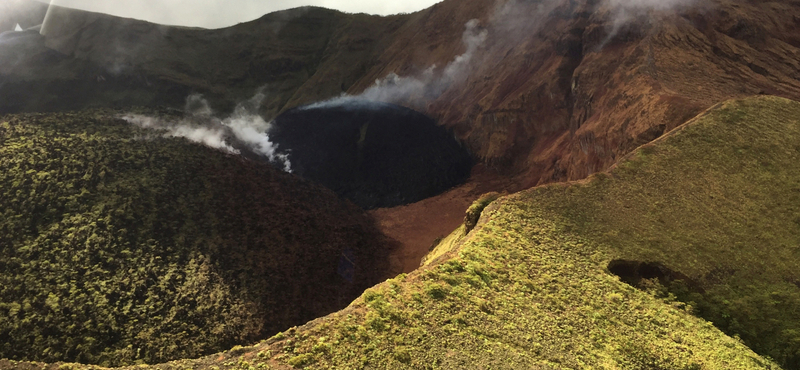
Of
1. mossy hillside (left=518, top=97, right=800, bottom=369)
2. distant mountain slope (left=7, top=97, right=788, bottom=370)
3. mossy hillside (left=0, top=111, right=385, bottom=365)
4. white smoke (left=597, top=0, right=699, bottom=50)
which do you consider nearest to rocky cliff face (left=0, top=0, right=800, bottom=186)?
white smoke (left=597, top=0, right=699, bottom=50)

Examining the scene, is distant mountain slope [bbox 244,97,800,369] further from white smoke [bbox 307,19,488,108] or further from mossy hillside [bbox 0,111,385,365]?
white smoke [bbox 307,19,488,108]

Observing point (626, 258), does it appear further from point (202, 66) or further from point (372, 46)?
point (202, 66)

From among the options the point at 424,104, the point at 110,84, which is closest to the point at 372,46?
the point at 424,104

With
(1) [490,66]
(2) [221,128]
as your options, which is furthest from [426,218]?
(1) [490,66]

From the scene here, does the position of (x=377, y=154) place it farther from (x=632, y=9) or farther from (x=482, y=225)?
(x=482, y=225)

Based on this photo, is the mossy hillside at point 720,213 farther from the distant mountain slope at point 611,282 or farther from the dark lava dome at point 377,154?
the dark lava dome at point 377,154

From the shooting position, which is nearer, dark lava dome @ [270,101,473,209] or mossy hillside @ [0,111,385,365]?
mossy hillside @ [0,111,385,365]
